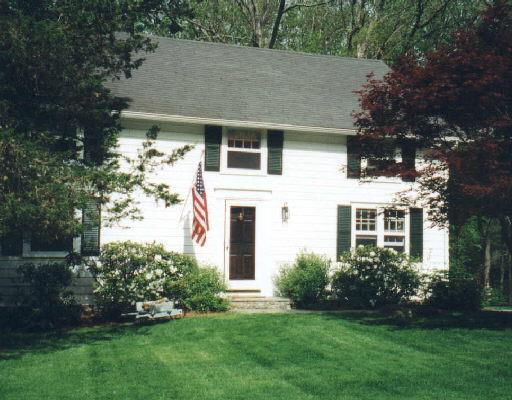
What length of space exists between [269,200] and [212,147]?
1887 mm

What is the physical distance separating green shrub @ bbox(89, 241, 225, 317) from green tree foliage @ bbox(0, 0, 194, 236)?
2526 millimetres

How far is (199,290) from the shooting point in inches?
539

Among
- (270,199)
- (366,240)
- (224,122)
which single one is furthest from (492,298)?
(224,122)

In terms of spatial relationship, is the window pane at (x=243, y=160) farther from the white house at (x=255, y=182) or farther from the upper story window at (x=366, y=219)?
the upper story window at (x=366, y=219)

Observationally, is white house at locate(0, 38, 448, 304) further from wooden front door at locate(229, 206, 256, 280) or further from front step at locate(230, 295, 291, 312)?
front step at locate(230, 295, 291, 312)

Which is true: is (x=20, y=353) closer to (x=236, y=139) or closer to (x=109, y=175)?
(x=109, y=175)

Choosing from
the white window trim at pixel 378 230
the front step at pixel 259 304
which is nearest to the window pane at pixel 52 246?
the front step at pixel 259 304

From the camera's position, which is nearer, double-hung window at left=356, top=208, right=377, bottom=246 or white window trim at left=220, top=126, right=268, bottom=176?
white window trim at left=220, top=126, right=268, bottom=176

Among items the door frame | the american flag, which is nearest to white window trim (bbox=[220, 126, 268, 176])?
the door frame

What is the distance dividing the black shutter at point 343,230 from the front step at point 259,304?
2291 millimetres

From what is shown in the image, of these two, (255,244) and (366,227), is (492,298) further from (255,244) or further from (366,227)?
(255,244)

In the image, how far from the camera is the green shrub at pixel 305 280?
14.8 m

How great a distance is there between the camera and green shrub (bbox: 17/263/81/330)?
41.9 feet

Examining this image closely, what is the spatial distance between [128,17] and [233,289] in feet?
23.0
